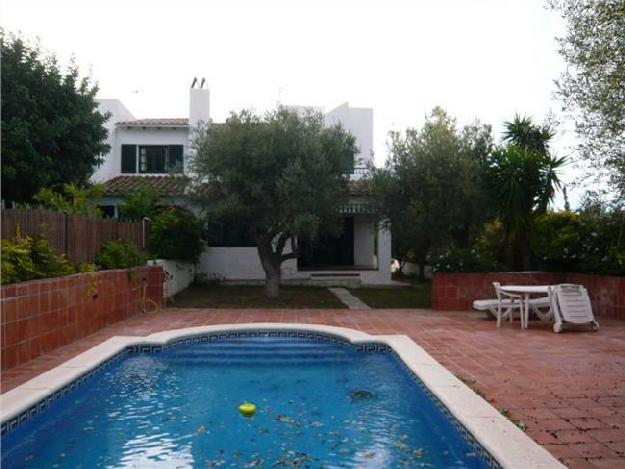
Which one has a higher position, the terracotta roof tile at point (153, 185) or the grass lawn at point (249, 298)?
the terracotta roof tile at point (153, 185)

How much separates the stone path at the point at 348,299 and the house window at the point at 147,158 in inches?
432

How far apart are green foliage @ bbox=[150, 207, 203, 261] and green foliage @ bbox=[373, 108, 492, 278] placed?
6.52 meters

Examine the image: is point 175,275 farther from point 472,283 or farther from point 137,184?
point 472,283

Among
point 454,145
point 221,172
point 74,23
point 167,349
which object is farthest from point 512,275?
point 74,23

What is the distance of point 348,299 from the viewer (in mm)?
19016

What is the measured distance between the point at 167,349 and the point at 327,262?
1813 cm

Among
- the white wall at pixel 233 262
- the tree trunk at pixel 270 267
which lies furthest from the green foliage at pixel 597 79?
the white wall at pixel 233 262

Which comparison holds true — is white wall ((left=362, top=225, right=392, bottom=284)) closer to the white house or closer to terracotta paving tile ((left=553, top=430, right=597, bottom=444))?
the white house

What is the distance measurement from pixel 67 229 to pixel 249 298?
7.90m

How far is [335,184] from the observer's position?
17.1m

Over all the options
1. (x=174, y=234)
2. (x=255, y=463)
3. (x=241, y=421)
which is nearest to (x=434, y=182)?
(x=174, y=234)

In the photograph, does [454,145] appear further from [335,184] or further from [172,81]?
[172,81]

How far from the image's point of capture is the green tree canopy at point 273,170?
16312 mm

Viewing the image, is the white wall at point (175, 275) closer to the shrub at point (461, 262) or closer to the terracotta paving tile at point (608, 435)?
the shrub at point (461, 262)
